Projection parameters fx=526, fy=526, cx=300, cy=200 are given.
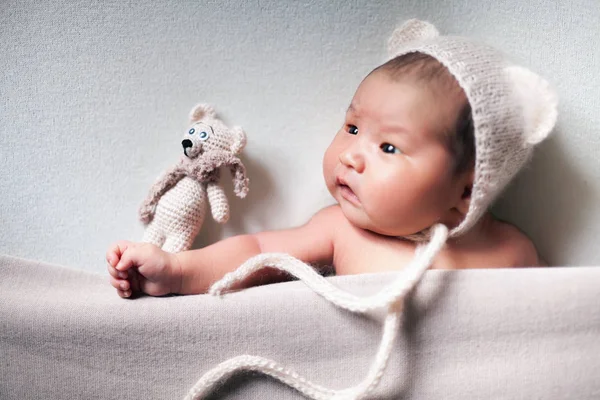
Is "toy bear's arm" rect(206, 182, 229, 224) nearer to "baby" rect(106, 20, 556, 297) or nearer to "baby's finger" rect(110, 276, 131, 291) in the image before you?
"baby" rect(106, 20, 556, 297)

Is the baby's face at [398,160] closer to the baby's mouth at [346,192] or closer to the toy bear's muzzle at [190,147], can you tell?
the baby's mouth at [346,192]

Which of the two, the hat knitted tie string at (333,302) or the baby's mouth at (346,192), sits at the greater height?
the baby's mouth at (346,192)

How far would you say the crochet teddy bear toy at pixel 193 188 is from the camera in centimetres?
98

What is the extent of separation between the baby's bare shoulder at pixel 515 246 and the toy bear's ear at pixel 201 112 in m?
0.62

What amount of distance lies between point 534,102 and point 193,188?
0.62m

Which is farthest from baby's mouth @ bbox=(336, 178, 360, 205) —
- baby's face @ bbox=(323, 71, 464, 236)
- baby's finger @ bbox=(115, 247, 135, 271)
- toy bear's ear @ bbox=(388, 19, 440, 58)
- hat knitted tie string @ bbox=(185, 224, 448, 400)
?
baby's finger @ bbox=(115, 247, 135, 271)

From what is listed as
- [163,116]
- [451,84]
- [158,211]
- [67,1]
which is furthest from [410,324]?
[67,1]

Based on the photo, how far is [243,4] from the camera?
1039mm

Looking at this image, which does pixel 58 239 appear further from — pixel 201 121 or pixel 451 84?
pixel 451 84

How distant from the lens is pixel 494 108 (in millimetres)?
868

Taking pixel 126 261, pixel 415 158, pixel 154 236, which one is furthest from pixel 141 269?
pixel 415 158

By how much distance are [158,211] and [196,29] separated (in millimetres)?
364

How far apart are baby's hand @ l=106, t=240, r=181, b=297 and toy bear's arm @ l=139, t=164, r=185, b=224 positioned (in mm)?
143

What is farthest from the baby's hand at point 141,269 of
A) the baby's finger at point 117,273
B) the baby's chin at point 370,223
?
the baby's chin at point 370,223
